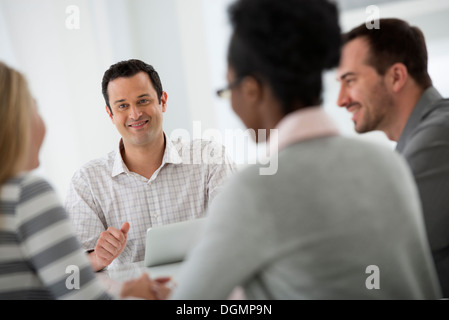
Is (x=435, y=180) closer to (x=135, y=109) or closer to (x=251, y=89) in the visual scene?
(x=251, y=89)

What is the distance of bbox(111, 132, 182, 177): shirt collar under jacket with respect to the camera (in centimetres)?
204

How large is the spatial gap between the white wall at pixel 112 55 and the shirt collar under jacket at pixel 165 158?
0.98m

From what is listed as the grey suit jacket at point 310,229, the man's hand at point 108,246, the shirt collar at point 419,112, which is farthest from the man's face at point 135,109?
the grey suit jacket at point 310,229

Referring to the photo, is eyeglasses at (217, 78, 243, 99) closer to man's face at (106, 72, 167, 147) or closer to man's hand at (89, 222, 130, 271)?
man's hand at (89, 222, 130, 271)

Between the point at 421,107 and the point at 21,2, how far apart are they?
99.3 inches

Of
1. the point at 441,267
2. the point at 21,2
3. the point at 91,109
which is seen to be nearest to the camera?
the point at 441,267

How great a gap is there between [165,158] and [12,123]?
1.21 meters

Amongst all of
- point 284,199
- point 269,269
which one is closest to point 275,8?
point 284,199

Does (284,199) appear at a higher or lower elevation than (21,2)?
lower

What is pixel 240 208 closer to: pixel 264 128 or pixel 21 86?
pixel 264 128

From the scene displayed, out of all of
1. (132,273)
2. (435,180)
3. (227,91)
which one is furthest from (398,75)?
(132,273)

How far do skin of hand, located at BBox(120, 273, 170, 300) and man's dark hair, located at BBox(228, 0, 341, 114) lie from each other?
48cm

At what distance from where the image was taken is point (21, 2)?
282cm

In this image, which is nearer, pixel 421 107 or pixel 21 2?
pixel 421 107
